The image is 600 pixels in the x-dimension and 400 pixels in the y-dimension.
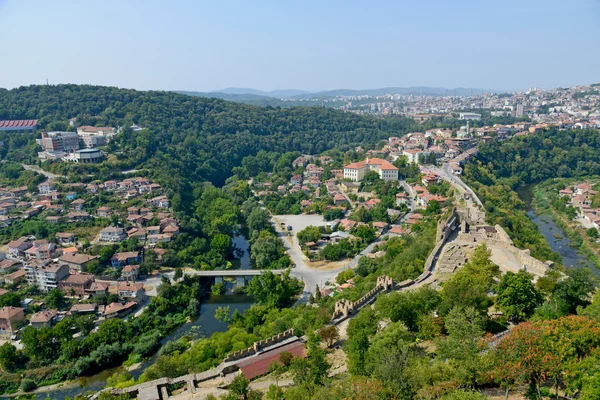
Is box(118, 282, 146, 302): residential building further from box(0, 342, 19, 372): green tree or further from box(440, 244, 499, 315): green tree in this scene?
box(440, 244, 499, 315): green tree

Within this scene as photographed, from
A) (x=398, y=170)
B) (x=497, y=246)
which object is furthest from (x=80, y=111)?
(x=497, y=246)

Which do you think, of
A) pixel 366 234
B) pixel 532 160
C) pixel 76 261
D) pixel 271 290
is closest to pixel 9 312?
pixel 76 261

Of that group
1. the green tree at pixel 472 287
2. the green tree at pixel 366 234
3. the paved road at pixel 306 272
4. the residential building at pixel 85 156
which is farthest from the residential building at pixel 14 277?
the green tree at pixel 472 287

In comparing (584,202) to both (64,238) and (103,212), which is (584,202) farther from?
(64,238)

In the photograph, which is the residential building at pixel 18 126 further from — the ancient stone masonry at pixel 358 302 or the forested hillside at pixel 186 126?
the ancient stone masonry at pixel 358 302

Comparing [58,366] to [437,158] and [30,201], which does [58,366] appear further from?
[437,158]

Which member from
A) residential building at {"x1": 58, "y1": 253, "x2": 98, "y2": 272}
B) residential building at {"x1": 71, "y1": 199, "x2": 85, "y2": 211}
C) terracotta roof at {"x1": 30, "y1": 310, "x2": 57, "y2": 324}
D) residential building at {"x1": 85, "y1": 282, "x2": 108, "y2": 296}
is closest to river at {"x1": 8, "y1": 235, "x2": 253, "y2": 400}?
terracotta roof at {"x1": 30, "y1": 310, "x2": 57, "y2": 324}

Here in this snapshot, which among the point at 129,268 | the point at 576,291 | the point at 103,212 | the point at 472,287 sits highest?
the point at 576,291
